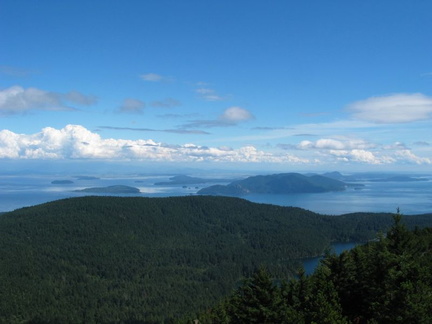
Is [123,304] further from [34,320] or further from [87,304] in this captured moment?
[34,320]

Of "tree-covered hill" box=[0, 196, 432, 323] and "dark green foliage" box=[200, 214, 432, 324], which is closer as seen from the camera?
"dark green foliage" box=[200, 214, 432, 324]

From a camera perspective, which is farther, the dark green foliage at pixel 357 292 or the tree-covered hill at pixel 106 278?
the tree-covered hill at pixel 106 278

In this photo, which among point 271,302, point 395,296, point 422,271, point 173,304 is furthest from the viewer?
point 173,304

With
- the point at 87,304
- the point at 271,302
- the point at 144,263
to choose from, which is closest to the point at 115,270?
the point at 144,263

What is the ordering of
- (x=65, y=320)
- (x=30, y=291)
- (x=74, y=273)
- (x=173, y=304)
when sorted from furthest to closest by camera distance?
(x=74, y=273)
(x=30, y=291)
(x=173, y=304)
(x=65, y=320)

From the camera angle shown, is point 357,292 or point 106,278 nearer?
point 357,292

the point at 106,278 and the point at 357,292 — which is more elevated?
the point at 357,292

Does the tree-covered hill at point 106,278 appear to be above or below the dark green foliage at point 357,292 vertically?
below

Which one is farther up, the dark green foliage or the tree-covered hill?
the dark green foliage
